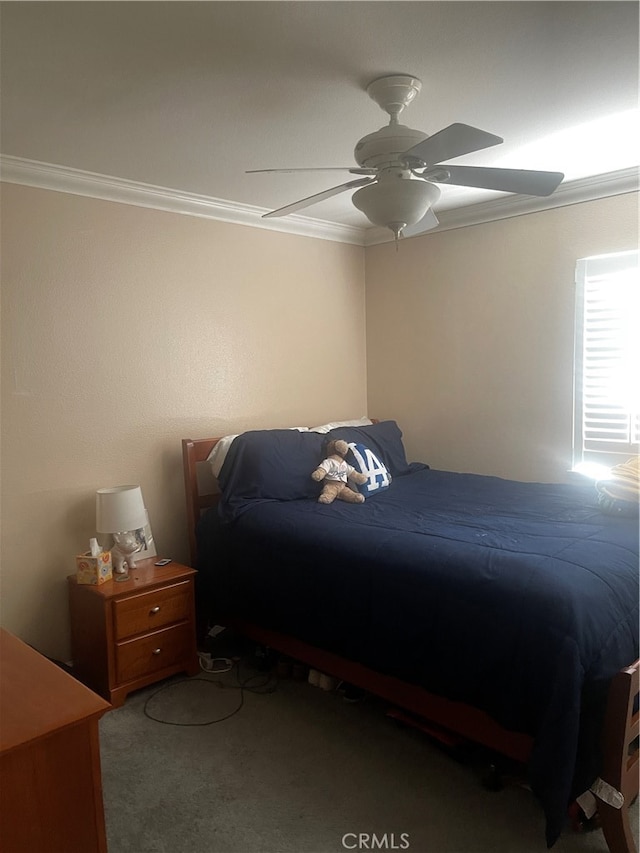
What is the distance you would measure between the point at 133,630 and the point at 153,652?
0.15m

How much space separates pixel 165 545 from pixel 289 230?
202 cm

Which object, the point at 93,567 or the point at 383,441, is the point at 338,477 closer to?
the point at 383,441

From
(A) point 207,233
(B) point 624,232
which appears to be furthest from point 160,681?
(B) point 624,232

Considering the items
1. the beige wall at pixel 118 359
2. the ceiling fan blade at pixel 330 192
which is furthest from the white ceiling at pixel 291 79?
the beige wall at pixel 118 359

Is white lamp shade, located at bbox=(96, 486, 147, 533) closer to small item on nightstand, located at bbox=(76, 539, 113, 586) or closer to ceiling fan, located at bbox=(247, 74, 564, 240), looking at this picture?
small item on nightstand, located at bbox=(76, 539, 113, 586)

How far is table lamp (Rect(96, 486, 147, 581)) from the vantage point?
109 inches

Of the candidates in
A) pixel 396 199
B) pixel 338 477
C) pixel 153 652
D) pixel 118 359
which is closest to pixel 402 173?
pixel 396 199

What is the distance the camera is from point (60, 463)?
2.87 m

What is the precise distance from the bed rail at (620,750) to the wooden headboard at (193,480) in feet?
6.76

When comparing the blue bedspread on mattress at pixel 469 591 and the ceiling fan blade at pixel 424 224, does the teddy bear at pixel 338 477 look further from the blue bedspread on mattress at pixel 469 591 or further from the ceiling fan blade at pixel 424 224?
the ceiling fan blade at pixel 424 224

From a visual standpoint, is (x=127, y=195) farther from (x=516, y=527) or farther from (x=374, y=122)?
(x=516, y=527)

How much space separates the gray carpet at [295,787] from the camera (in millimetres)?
1869

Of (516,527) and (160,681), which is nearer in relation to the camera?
(516,527)

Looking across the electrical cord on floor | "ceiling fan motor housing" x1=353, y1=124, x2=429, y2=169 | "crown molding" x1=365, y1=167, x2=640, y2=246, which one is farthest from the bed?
"crown molding" x1=365, y1=167, x2=640, y2=246
